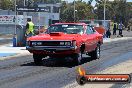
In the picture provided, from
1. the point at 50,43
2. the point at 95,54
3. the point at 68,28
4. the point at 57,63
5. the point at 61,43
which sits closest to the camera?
the point at 61,43

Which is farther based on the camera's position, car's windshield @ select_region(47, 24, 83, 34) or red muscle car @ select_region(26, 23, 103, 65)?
car's windshield @ select_region(47, 24, 83, 34)

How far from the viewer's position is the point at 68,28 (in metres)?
16.3

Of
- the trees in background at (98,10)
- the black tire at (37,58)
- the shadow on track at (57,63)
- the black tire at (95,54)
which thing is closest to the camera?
the shadow on track at (57,63)

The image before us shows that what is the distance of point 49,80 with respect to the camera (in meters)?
10.9

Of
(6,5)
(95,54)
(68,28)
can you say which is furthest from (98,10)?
(68,28)

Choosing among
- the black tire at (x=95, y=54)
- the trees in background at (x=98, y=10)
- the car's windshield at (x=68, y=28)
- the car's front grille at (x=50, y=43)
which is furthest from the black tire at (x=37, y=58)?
the trees in background at (x=98, y=10)

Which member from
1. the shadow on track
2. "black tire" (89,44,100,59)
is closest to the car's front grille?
the shadow on track

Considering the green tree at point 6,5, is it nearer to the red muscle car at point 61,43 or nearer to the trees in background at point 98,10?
the trees in background at point 98,10

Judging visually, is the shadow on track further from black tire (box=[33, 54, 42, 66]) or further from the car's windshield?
the car's windshield

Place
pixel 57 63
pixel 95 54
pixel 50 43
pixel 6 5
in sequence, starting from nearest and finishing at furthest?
pixel 50 43 < pixel 57 63 < pixel 95 54 < pixel 6 5

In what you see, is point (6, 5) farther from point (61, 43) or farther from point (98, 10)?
point (61, 43)

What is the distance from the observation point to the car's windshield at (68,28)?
1619 centimetres

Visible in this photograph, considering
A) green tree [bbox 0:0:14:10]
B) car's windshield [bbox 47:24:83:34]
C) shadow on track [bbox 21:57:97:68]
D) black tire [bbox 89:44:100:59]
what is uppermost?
green tree [bbox 0:0:14:10]

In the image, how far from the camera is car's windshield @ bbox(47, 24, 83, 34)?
16.2 meters
